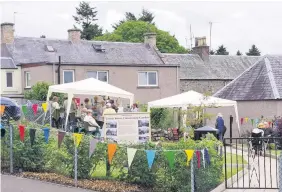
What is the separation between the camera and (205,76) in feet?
154

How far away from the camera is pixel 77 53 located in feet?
133

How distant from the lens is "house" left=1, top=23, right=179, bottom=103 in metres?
38.2

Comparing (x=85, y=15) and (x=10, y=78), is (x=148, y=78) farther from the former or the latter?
(x=85, y=15)

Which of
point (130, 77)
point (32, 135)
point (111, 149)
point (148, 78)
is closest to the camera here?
point (111, 149)

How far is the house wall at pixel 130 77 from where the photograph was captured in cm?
3747

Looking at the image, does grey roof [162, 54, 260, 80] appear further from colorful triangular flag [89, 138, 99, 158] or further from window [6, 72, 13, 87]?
colorful triangular flag [89, 138, 99, 158]

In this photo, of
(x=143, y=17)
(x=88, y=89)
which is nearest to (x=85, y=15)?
(x=143, y=17)

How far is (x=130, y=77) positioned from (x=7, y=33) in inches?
364

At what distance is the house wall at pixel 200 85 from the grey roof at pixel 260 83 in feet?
41.2

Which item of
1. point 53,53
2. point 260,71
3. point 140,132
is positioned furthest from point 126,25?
point 140,132

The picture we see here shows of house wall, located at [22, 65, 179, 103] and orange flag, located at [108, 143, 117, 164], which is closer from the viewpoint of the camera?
orange flag, located at [108, 143, 117, 164]

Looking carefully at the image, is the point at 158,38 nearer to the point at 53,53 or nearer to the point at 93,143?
the point at 53,53

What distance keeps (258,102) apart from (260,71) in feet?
8.46

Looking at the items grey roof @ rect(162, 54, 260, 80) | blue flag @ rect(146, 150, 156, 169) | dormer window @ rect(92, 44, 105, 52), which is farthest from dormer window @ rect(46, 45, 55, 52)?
blue flag @ rect(146, 150, 156, 169)
